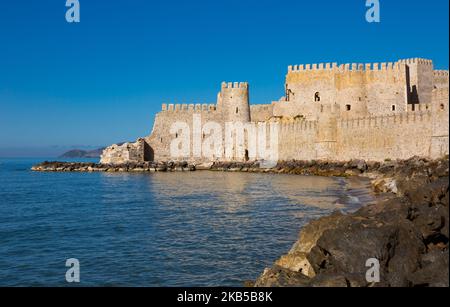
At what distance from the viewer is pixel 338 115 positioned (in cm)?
2897

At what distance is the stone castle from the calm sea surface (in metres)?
6.31

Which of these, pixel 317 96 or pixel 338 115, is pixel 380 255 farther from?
pixel 317 96

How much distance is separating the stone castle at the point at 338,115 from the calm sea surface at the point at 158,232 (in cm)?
631

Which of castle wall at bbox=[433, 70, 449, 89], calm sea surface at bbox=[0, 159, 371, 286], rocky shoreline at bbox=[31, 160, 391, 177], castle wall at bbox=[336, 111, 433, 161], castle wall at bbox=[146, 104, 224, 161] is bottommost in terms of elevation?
calm sea surface at bbox=[0, 159, 371, 286]

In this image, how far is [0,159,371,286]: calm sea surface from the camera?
25.3ft

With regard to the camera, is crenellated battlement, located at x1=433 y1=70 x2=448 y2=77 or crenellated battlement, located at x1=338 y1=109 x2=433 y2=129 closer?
crenellated battlement, located at x1=338 y1=109 x2=433 y2=129

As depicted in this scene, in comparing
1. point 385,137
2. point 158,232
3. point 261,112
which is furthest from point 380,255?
point 261,112

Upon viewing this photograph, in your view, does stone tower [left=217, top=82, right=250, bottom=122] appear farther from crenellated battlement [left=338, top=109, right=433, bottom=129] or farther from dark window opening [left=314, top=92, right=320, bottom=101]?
crenellated battlement [left=338, top=109, right=433, bottom=129]

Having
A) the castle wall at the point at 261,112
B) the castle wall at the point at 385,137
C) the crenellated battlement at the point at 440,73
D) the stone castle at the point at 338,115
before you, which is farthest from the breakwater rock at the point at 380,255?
the castle wall at the point at 261,112

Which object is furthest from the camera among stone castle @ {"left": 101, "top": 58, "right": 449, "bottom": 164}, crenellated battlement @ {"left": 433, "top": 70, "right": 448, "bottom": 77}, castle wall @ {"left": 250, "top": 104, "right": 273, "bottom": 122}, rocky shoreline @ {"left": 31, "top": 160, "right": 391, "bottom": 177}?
castle wall @ {"left": 250, "top": 104, "right": 273, "bottom": 122}

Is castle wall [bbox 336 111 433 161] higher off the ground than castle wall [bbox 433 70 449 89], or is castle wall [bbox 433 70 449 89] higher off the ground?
castle wall [bbox 433 70 449 89]

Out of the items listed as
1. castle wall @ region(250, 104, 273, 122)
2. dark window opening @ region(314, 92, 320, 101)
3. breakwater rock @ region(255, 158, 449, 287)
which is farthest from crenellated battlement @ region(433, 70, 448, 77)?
breakwater rock @ region(255, 158, 449, 287)
